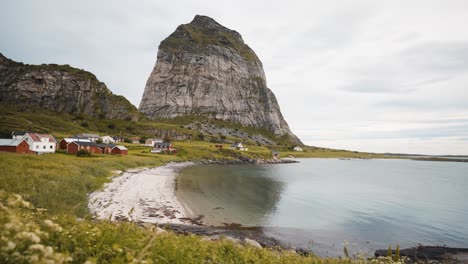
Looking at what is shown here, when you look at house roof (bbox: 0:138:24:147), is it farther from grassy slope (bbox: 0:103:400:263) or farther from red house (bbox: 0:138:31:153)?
grassy slope (bbox: 0:103:400:263)

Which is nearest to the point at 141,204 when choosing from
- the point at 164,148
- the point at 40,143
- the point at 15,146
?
the point at 15,146

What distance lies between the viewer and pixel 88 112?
200 m

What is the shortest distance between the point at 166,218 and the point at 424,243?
2706cm

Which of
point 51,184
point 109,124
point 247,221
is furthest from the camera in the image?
point 109,124

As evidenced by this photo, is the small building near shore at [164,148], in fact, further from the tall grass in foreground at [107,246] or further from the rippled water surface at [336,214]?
the tall grass in foreground at [107,246]

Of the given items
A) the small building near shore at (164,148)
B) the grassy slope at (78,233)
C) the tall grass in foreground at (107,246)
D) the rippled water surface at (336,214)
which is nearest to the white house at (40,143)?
the grassy slope at (78,233)

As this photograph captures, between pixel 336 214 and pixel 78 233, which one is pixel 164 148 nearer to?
pixel 336 214

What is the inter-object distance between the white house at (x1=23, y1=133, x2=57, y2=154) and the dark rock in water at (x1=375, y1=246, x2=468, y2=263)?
84.0 metres

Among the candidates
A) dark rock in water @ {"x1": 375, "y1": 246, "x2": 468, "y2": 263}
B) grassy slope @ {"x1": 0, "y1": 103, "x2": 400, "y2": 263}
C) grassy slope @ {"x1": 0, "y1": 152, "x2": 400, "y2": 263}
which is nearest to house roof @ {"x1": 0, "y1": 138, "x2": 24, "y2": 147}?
grassy slope @ {"x1": 0, "y1": 103, "x2": 400, "y2": 263}

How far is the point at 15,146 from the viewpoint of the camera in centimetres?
7025

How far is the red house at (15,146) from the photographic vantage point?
230 ft

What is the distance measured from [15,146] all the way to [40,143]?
6.72 m

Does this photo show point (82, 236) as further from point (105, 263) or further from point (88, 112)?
point (88, 112)

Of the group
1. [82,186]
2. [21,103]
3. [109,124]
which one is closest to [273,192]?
[82,186]
